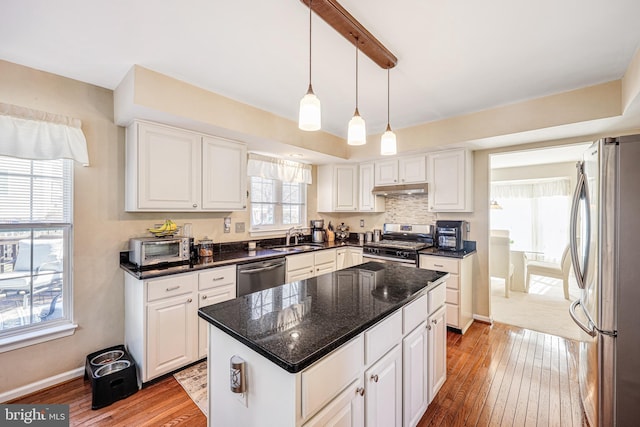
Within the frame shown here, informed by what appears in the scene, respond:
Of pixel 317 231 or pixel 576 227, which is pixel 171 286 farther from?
pixel 576 227

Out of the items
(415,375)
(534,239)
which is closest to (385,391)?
(415,375)

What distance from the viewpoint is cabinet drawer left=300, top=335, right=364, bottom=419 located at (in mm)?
955

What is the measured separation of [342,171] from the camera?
4.38 meters

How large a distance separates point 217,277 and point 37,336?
53.2 inches

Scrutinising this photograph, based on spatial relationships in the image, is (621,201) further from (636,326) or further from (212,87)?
(212,87)

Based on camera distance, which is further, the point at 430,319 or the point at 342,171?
the point at 342,171

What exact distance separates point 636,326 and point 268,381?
6.44 ft

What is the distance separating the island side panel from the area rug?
2.54 feet

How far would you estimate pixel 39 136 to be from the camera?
2.04 m

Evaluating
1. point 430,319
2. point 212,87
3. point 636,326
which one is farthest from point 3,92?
point 636,326

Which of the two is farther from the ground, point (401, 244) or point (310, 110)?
point (310, 110)

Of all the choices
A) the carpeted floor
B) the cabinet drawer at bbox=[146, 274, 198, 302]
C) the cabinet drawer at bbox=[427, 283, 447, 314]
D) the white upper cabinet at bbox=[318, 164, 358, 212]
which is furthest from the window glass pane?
the carpeted floor

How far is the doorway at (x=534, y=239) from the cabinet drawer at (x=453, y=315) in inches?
33.5

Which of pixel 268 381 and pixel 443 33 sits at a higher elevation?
pixel 443 33
